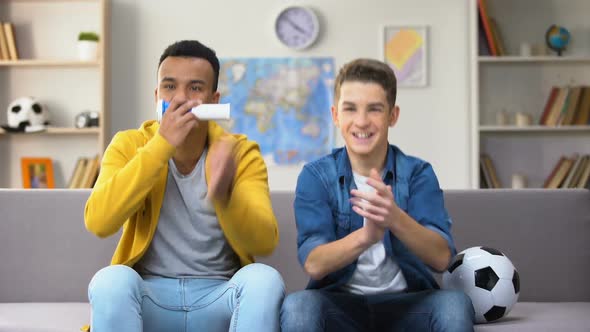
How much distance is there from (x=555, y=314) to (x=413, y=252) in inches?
21.5

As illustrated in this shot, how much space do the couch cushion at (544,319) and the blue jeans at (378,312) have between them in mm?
198

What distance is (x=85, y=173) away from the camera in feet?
17.2

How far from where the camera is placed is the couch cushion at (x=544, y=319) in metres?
2.04

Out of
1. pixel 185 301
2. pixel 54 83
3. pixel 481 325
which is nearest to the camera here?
pixel 185 301

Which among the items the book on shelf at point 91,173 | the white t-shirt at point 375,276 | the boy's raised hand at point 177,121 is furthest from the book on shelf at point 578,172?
the boy's raised hand at point 177,121

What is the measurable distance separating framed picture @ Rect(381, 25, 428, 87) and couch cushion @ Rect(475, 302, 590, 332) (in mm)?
3035

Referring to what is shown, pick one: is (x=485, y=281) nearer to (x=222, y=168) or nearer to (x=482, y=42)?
(x=222, y=168)

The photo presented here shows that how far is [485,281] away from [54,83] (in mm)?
4012

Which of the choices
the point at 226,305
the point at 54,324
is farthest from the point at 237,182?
the point at 54,324

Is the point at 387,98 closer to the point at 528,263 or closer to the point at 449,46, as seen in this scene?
the point at 528,263

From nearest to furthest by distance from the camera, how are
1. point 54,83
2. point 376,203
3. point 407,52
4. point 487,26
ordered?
point 376,203 → point 487,26 → point 407,52 → point 54,83

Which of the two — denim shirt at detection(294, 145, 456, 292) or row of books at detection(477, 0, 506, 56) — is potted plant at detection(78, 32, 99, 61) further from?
denim shirt at detection(294, 145, 456, 292)

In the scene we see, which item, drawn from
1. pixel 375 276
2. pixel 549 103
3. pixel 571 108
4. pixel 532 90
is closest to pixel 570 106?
pixel 571 108

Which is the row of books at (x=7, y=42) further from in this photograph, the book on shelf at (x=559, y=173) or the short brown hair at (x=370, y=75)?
the short brown hair at (x=370, y=75)
